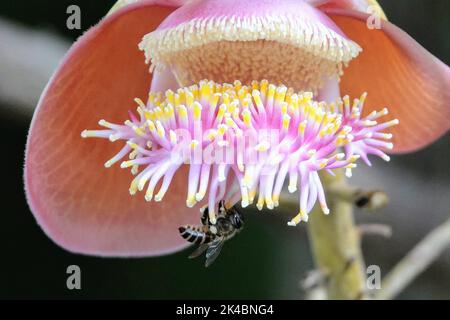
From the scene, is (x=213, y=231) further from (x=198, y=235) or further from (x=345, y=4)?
(x=345, y=4)

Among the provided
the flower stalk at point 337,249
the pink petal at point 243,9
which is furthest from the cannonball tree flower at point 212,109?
the flower stalk at point 337,249

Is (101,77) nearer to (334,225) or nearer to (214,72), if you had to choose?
(214,72)

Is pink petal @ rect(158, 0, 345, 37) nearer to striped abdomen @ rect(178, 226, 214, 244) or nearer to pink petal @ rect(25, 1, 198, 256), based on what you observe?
pink petal @ rect(25, 1, 198, 256)

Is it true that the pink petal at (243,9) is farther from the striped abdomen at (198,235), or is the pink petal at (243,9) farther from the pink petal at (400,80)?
the striped abdomen at (198,235)

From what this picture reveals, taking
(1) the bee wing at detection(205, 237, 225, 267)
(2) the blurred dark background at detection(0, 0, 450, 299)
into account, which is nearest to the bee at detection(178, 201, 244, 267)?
(1) the bee wing at detection(205, 237, 225, 267)

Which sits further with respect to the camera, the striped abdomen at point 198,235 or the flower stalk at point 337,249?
the flower stalk at point 337,249
